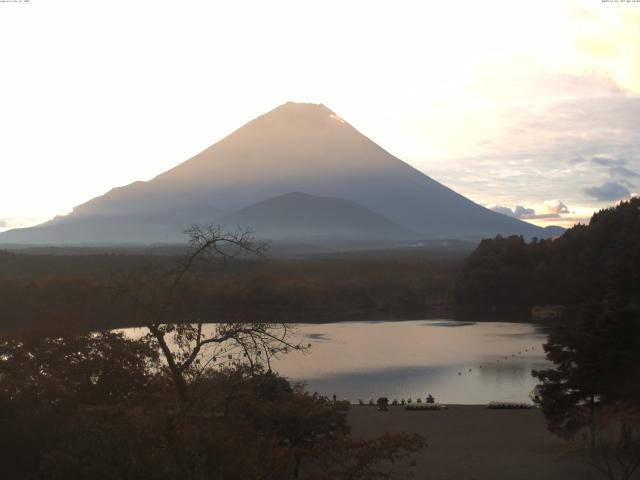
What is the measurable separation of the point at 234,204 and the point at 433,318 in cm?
14890

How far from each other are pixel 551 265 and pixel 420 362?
1089 inches

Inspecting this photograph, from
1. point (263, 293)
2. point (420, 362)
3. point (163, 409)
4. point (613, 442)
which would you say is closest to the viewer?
point (163, 409)

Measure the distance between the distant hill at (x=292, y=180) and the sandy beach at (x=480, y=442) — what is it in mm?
152038

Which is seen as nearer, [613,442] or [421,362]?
[613,442]

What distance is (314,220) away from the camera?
615 feet

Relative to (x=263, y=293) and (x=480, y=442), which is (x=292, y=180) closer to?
(x=263, y=293)

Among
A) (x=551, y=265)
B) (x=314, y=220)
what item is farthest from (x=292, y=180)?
(x=551, y=265)

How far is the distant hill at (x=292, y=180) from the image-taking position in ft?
560

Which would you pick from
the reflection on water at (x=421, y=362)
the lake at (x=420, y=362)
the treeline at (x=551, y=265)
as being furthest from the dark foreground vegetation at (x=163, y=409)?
the treeline at (x=551, y=265)

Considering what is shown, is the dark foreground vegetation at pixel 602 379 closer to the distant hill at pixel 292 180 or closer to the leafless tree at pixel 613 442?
the leafless tree at pixel 613 442

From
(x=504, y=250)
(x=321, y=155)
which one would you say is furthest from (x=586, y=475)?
(x=321, y=155)

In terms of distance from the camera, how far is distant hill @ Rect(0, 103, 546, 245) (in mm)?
170625

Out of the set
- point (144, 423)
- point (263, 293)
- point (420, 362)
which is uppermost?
point (144, 423)

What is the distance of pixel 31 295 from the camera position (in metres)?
43.9
